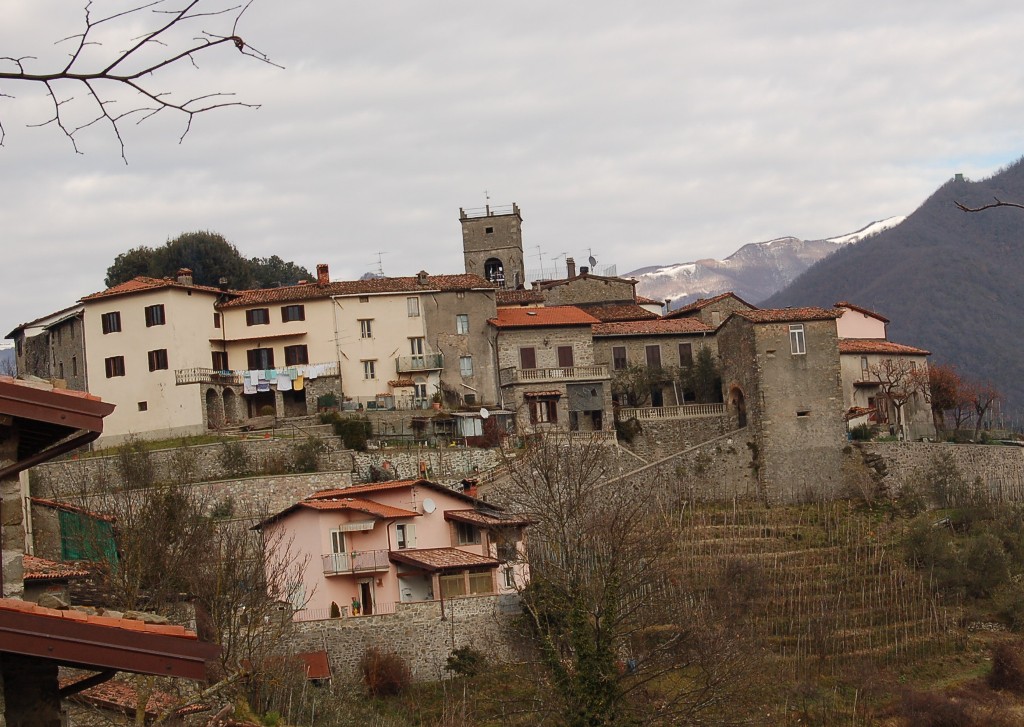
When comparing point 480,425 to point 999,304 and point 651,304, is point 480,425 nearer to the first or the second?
point 651,304

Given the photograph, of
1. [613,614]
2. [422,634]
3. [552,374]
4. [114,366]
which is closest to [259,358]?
[114,366]

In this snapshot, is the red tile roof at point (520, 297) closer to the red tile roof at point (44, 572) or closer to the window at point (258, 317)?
the window at point (258, 317)

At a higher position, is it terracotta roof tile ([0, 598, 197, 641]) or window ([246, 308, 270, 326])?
window ([246, 308, 270, 326])

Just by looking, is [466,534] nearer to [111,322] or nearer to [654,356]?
[654,356]

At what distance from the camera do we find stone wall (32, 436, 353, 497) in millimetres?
48156

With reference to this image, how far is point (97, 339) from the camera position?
57875 mm

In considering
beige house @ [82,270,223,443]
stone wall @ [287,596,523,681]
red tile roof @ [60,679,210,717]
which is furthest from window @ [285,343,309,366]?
red tile roof @ [60,679,210,717]

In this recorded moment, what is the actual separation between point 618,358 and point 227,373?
654 inches

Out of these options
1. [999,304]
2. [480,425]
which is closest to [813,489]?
[480,425]

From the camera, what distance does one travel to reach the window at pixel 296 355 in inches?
2314

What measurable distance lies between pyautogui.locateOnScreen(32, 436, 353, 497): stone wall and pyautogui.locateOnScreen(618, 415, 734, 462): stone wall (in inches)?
506

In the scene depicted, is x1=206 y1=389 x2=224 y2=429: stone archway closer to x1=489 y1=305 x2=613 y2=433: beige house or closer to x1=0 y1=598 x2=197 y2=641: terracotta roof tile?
x1=489 y1=305 x2=613 y2=433: beige house

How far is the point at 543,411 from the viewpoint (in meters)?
Result: 57.4

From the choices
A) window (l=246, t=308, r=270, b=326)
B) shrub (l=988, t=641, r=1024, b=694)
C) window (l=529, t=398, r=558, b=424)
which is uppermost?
window (l=246, t=308, r=270, b=326)
